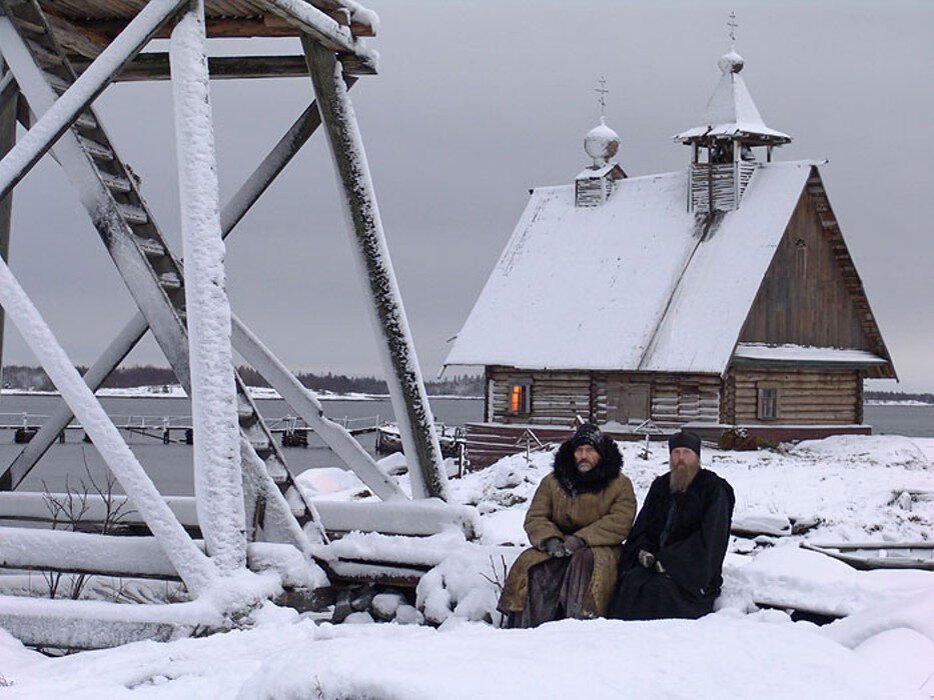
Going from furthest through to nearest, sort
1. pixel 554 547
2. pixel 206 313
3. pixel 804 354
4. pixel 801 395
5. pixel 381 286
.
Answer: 1. pixel 801 395
2. pixel 804 354
3. pixel 381 286
4. pixel 554 547
5. pixel 206 313

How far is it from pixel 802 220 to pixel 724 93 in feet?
13.6

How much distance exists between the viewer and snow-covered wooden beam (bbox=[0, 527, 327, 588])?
623cm

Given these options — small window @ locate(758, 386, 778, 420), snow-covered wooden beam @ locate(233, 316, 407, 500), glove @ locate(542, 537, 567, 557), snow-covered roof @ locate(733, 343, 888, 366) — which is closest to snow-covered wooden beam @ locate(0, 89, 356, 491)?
snow-covered wooden beam @ locate(233, 316, 407, 500)

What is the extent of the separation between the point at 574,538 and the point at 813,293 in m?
26.3

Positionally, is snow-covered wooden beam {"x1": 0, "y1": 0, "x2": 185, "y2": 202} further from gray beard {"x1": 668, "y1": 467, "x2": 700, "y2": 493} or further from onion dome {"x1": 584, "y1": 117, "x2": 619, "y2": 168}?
onion dome {"x1": 584, "y1": 117, "x2": 619, "y2": 168}

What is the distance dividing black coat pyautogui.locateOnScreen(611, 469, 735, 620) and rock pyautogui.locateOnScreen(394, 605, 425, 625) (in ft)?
3.60

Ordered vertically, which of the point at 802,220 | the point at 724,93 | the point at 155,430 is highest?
the point at 724,93

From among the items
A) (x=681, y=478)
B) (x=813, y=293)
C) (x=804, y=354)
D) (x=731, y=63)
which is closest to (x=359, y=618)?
(x=681, y=478)

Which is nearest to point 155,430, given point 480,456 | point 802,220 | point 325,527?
point 480,456

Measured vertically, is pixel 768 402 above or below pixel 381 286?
below

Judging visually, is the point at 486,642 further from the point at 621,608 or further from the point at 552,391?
the point at 552,391

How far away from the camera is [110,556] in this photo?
6297 mm

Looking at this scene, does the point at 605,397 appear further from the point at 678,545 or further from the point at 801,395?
the point at 678,545

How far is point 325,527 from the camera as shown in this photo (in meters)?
7.82
